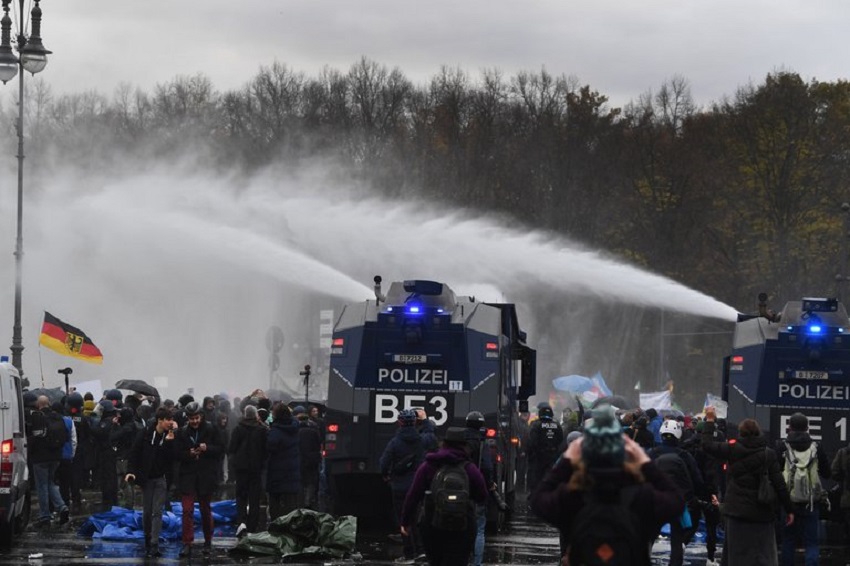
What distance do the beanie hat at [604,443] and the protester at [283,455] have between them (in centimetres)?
1256

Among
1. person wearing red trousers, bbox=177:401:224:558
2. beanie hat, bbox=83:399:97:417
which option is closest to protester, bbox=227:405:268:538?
person wearing red trousers, bbox=177:401:224:558

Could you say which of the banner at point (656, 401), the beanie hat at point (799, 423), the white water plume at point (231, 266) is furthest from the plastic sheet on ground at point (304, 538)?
the banner at point (656, 401)

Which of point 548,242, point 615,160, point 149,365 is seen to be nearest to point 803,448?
point 548,242

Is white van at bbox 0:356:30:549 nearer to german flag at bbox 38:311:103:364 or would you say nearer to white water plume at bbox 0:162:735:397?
white water plume at bbox 0:162:735:397

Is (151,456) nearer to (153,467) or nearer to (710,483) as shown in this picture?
(153,467)

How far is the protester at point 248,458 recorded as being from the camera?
21.3 m

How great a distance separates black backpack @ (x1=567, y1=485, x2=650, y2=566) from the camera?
27.8ft

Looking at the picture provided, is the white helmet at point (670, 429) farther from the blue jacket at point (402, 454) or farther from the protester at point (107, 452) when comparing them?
the protester at point (107, 452)

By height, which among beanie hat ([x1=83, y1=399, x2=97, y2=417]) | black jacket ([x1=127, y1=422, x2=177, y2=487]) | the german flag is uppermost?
the german flag

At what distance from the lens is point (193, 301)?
73.9 metres

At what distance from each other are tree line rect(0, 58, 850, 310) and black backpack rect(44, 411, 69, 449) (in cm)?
3208

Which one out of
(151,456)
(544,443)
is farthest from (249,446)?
(544,443)

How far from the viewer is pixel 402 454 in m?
18.4

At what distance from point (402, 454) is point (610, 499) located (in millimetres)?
9893
